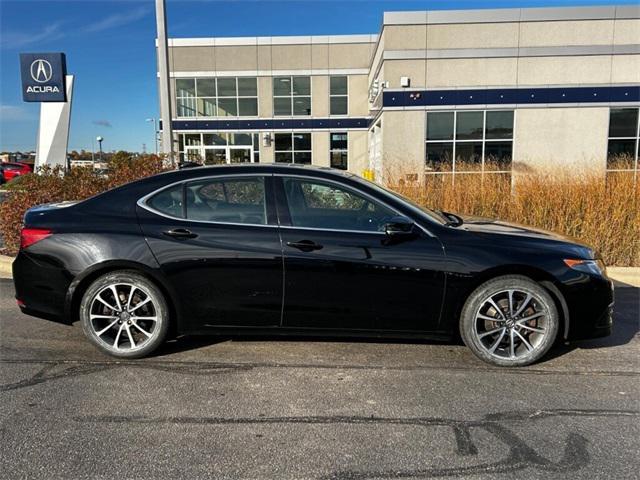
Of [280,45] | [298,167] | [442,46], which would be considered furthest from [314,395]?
[280,45]

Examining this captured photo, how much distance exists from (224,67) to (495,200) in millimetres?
24152

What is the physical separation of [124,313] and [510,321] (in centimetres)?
308

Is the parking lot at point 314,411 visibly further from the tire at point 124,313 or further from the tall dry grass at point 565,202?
the tall dry grass at point 565,202

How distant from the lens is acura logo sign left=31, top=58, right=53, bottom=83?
1236cm

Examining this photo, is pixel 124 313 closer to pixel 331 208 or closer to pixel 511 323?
pixel 331 208

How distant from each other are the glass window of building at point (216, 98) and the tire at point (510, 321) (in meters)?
27.3

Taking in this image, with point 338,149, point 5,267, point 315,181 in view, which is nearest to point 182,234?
point 315,181

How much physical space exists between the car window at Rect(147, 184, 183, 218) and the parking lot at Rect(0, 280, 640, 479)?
1209mm

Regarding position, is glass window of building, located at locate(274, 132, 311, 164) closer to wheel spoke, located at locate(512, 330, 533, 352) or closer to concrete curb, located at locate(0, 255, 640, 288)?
concrete curb, located at locate(0, 255, 640, 288)

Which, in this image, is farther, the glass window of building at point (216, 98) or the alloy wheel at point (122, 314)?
the glass window of building at point (216, 98)

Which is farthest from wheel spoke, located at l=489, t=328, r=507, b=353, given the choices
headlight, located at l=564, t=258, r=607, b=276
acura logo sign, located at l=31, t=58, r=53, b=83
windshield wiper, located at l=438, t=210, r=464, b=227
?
acura logo sign, located at l=31, t=58, r=53, b=83

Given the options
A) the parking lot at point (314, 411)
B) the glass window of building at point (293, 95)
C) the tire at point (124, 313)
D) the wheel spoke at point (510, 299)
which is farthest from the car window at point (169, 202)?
the glass window of building at point (293, 95)

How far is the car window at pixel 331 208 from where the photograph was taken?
4.09 meters

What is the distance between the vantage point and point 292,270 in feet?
13.1
